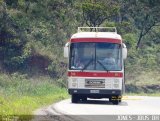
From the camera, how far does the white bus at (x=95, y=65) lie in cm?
2425

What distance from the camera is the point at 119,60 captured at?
24.7 meters

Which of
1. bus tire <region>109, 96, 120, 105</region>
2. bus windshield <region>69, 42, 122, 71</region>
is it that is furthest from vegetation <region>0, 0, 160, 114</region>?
bus windshield <region>69, 42, 122, 71</region>

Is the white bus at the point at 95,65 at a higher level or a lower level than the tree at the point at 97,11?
lower

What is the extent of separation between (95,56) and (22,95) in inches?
184

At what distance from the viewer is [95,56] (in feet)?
80.7

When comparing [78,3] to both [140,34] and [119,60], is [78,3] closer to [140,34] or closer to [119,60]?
[140,34]

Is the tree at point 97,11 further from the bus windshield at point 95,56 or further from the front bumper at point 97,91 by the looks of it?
the front bumper at point 97,91

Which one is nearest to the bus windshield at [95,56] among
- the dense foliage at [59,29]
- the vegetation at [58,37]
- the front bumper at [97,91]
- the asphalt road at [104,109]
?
the front bumper at [97,91]

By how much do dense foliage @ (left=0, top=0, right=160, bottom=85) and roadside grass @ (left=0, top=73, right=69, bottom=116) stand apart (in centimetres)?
285

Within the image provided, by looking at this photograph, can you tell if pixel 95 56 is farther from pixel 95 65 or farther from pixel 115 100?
pixel 115 100

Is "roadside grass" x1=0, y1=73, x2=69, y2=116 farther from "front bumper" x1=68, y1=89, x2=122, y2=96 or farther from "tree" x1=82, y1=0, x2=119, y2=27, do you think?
"tree" x1=82, y1=0, x2=119, y2=27

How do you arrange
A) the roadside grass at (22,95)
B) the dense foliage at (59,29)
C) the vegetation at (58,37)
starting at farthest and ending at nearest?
the dense foliage at (59,29), the vegetation at (58,37), the roadside grass at (22,95)

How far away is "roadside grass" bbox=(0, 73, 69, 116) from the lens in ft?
60.9

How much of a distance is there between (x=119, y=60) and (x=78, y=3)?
26933 mm
